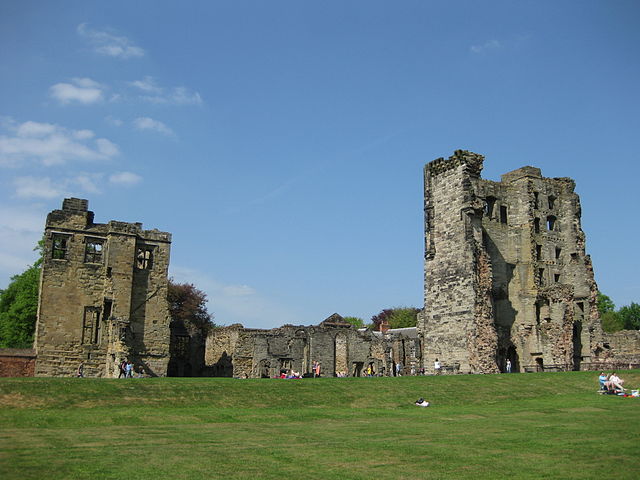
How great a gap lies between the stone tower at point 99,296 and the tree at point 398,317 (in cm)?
5874

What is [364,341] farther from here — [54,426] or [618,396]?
[54,426]

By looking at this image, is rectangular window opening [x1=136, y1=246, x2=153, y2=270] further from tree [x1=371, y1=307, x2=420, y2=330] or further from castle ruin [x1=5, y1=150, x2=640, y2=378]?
tree [x1=371, y1=307, x2=420, y2=330]

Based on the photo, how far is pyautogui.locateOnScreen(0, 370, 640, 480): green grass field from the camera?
11062mm

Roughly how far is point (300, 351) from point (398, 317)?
147 feet

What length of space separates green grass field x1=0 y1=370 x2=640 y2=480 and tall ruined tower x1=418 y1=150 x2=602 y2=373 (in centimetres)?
1137

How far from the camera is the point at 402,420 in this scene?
18844mm

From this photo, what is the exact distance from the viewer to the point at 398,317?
324 ft

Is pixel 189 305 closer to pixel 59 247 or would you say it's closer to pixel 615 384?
pixel 59 247

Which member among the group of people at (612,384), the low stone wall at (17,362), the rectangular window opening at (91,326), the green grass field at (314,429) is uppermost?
the rectangular window opening at (91,326)

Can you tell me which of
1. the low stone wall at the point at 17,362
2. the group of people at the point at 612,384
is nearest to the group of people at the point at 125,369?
the low stone wall at the point at 17,362

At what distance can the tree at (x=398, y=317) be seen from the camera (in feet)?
315

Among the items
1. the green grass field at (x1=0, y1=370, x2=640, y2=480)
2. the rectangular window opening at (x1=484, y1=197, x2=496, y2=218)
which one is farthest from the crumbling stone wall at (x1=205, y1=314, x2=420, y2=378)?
the green grass field at (x1=0, y1=370, x2=640, y2=480)

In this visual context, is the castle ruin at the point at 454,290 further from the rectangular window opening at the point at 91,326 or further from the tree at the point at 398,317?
the tree at the point at 398,317

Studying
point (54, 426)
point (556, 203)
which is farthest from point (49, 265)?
point (556, 203)
